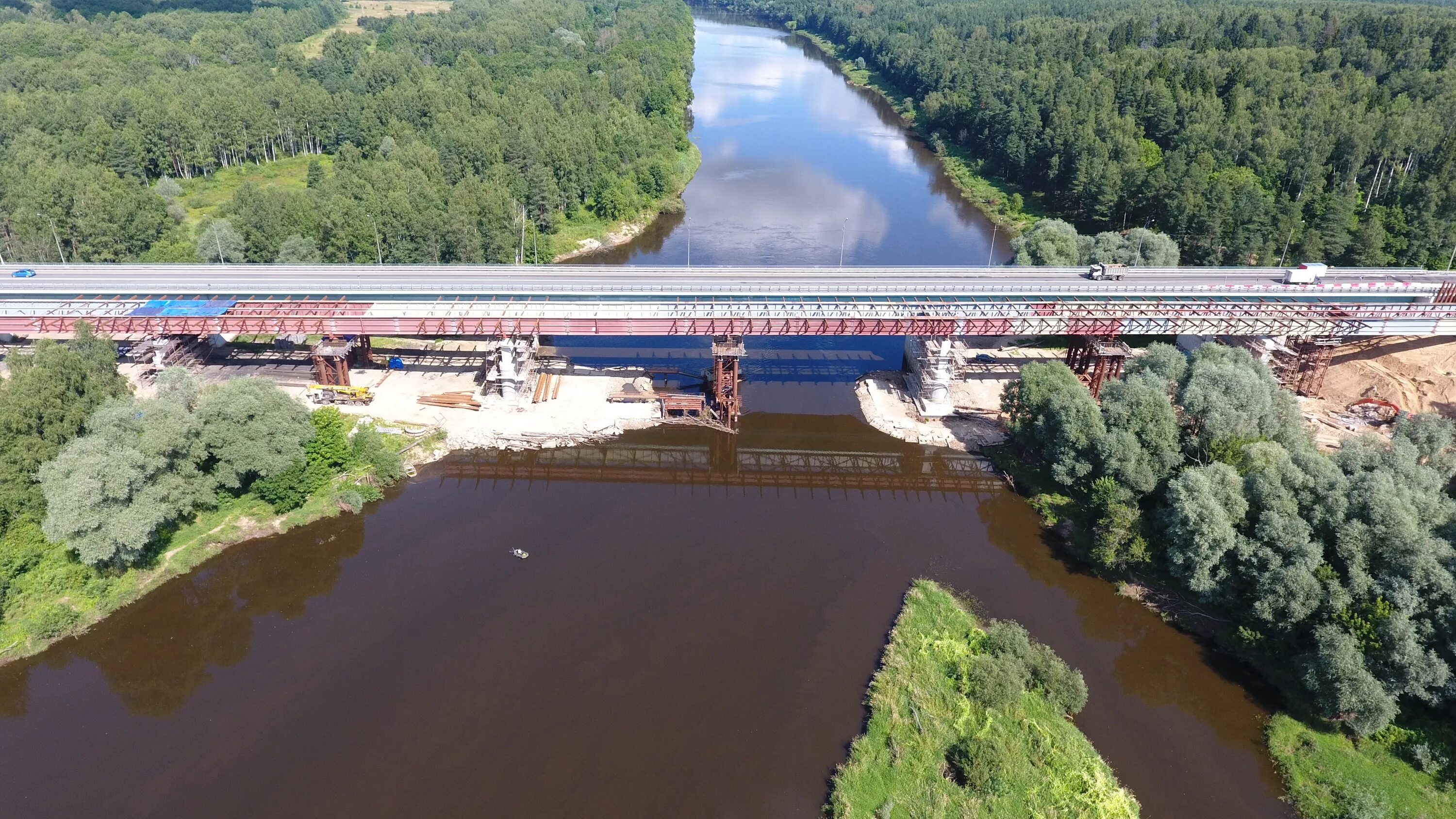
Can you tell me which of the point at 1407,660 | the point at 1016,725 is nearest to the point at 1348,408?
the point at 1407,660

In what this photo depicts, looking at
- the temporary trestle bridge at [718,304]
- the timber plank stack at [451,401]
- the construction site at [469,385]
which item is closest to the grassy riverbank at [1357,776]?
the temporary trestle bridge at [718,304]

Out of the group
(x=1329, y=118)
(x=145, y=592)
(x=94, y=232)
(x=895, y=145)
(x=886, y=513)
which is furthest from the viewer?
(x=895, y=145)

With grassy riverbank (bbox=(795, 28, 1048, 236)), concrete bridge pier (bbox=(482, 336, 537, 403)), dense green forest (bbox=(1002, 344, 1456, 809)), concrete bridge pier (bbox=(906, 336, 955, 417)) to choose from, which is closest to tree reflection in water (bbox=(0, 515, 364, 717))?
concrete bridge pier (bbox=(482, 336, 537, 403))

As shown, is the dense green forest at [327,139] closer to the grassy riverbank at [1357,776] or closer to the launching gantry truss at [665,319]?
the launching gantry truss at [665,319]

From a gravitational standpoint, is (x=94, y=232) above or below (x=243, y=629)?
above

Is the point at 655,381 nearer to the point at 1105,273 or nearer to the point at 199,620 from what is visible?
the point at 199,620

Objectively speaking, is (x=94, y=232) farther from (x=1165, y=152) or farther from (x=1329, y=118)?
(x=1329, y=118)
